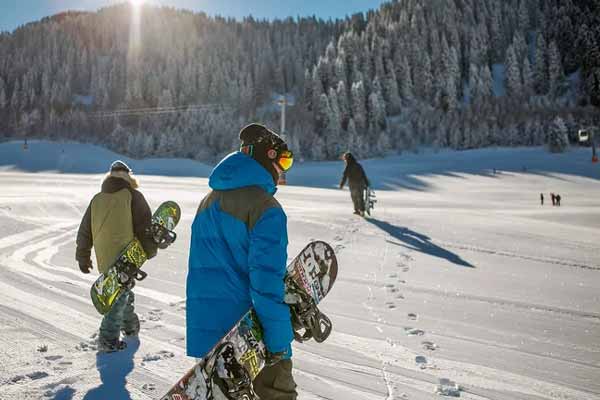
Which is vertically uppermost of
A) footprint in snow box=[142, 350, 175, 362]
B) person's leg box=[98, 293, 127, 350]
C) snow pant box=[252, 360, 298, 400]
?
snow pant box=[252, 360, 298, 400]

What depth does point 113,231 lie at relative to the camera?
3.81 meters

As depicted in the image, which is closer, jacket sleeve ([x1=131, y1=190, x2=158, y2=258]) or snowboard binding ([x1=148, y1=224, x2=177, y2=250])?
jacket sleeve ([x1=131, y1=190, x2=158, y2=258])

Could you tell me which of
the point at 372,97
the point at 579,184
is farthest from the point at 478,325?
the point at 372,97

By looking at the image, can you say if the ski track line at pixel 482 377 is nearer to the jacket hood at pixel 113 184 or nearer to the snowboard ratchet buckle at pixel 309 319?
the snowboard ratchet buckle at pixel 309 319

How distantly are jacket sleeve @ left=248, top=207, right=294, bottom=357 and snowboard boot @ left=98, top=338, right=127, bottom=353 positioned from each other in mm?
2350

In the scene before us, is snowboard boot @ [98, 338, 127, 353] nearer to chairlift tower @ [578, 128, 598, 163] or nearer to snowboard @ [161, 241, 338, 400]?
snowboard @ [161, 241, 338, 400]

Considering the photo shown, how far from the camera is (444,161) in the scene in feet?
153

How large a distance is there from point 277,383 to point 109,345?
2206 millimetres

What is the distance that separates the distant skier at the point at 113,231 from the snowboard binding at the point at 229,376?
2.04 m

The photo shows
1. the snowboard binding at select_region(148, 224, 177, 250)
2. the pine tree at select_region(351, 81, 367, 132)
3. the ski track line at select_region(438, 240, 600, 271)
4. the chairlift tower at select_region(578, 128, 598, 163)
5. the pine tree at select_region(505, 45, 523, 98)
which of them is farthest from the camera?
the pine tree at select_region(505, 45, 523, 98)

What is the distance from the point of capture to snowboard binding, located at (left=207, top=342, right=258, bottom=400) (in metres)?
2.02

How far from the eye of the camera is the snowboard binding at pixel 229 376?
2018mm

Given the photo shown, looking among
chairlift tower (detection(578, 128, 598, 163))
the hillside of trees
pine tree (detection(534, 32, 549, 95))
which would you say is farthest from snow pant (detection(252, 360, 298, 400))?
pine tree (detection(534, 32, 549, 95))

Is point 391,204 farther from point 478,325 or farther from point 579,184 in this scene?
point 579,184
